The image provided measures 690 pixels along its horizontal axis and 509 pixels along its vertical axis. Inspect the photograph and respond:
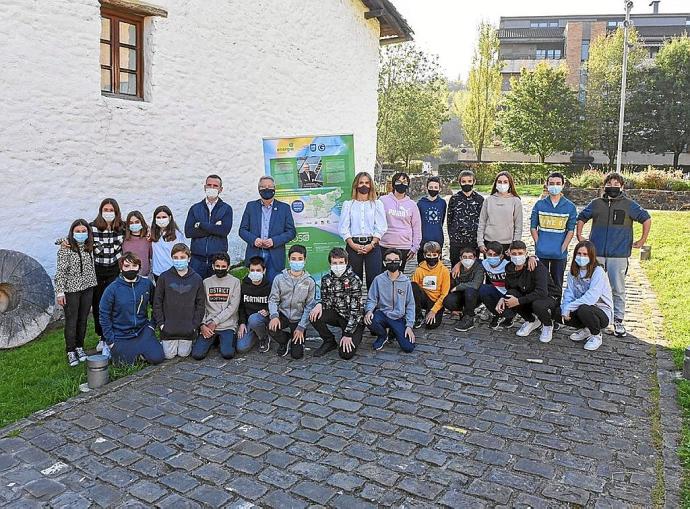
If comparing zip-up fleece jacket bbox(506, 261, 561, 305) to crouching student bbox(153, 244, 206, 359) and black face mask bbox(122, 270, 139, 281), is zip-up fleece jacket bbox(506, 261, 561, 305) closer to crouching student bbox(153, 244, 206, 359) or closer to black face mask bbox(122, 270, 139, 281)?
crouching student bbox(153, 244, 206, 359)

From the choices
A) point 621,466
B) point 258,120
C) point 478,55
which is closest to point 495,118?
point 478,55

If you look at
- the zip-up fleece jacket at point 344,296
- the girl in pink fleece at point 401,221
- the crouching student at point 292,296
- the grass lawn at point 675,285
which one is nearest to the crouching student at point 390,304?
the zip-up fleece jacket at point 344,296

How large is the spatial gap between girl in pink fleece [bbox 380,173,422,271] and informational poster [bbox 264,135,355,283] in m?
0.85

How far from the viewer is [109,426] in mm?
4844

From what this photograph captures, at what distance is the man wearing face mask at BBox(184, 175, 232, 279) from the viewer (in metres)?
7.45

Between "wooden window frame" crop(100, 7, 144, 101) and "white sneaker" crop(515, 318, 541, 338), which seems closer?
"white sneaker" crop(515, 318, 541, 338)

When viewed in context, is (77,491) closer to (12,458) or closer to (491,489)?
(12,458)

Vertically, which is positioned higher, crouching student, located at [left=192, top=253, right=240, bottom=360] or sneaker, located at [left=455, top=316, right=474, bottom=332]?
crouching student, located at [left=192, top=253, right=240, bottom=360]

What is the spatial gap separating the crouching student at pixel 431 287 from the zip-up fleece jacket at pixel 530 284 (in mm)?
759

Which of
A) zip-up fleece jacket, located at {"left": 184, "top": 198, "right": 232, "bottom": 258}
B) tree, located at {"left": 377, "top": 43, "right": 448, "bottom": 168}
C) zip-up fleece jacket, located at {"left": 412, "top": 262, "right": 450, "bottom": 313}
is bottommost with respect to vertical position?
zip-up fleece jacket, located at {"left": 412, "top": 262, "right": 450, "bottom": 313}

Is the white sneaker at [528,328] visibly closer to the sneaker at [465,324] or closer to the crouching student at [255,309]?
the sneaker at [465,324]

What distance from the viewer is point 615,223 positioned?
7.12m

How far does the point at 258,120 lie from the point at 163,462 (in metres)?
8.04

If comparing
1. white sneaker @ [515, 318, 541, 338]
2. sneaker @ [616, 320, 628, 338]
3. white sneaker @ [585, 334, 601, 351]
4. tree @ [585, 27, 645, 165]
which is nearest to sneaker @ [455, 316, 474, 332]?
white sneaker @ [515, 318, 541, 338]
